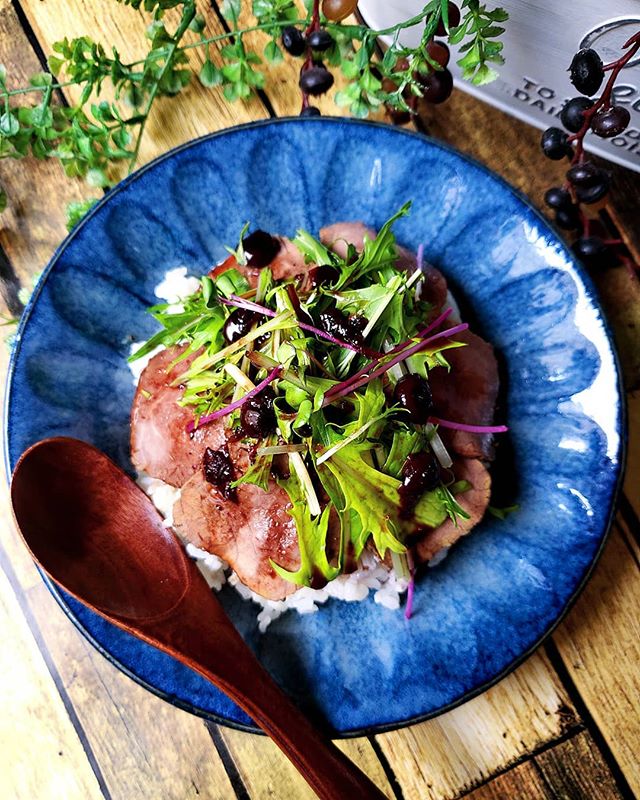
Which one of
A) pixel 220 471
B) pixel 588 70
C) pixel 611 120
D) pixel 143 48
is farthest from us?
Answer: pixel 143 48

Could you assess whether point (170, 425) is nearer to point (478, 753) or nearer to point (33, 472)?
point (33, 472)

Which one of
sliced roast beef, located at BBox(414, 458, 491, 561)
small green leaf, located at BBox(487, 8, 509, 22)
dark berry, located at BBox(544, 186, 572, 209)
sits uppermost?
small green leaf, located at BBox(487, 8, 509, 22)

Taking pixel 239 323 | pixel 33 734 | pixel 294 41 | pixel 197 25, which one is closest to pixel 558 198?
pixel 294 41

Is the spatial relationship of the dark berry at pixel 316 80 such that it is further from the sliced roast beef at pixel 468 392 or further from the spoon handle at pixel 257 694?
the spoon handle at pixel 257 694

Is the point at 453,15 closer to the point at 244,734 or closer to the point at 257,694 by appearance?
the point at 257,694

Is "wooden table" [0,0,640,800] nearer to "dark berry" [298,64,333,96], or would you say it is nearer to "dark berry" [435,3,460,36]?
"dark berry" [298,64,333,96]

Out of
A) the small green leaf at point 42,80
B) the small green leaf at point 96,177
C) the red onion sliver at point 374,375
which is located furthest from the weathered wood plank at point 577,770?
the small green leaf at point 42,80

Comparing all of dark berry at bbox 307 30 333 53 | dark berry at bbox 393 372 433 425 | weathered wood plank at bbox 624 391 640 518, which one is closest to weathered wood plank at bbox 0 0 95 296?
dark berry at bbox 307 30 333 53
